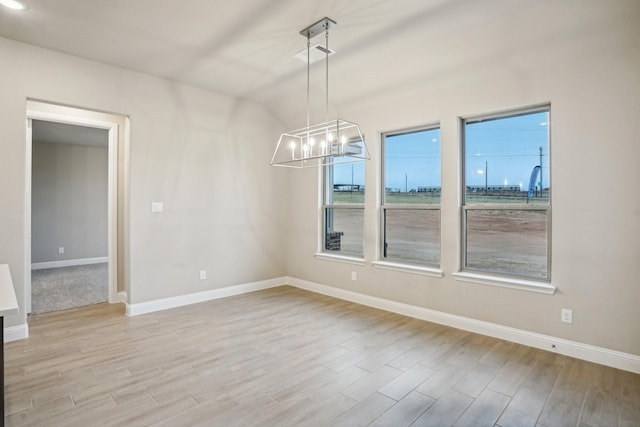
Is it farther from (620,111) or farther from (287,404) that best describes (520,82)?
(287,404)

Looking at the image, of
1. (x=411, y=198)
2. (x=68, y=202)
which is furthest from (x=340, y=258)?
(x=68, y=202)

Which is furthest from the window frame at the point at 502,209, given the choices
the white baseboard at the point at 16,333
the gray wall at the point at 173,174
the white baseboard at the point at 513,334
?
the white baseboard at the point at 16,333

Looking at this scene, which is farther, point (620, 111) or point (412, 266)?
point (412, 266)

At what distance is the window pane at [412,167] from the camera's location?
4195 millimetres

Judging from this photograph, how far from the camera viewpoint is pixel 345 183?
16.9ft

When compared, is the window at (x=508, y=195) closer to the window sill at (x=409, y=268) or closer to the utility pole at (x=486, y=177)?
the utility pole at (x=486, y=177)

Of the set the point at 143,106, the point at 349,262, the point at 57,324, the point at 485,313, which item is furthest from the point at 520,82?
the point at 57,324

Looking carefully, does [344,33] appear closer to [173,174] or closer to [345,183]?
[345,183]

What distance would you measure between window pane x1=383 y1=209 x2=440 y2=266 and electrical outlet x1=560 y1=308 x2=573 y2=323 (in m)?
1.30

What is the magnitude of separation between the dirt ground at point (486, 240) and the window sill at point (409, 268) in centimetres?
12

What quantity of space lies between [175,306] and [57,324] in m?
1.23

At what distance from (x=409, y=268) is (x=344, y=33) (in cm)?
268

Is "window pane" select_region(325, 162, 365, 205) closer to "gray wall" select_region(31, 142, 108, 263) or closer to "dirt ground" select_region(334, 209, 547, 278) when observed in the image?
"dirt ground" select_region(334, 209, 547, 278)

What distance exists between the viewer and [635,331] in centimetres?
277
